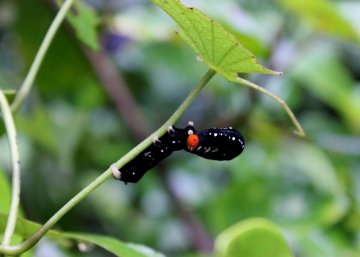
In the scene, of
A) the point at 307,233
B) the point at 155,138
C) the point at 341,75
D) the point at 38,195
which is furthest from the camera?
the point at 341,75

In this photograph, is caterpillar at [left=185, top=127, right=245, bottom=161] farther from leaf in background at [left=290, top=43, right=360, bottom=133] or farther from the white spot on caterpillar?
leaf in background at [left=290, top=43, right=360, bottom=133]

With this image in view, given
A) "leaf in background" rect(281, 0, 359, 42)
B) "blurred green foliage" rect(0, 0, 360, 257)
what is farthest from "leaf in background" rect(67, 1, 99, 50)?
"leaf in background" rect(281, 0, 359, 42)

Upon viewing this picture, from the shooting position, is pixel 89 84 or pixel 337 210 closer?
pixel 337 210

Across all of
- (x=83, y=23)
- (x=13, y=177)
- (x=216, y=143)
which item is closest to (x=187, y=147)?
(x=216, y=143)

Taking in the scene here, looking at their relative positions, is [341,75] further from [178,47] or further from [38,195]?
[38,195]

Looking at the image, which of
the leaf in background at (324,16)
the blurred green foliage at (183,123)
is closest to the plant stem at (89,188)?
the blurred green foliage at (183,123)

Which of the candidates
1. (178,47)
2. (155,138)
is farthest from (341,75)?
(155,138)

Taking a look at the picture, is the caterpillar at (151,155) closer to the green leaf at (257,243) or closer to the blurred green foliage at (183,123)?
the green leaf at (257,243)
